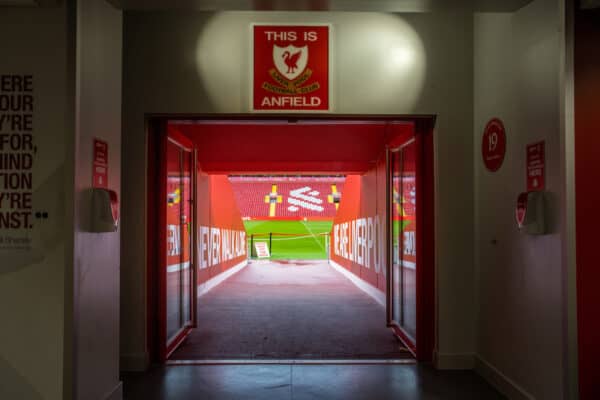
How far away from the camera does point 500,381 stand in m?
3.75

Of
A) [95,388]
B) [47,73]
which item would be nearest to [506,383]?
[95,388]

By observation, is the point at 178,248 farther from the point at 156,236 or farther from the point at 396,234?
the point at 396,234

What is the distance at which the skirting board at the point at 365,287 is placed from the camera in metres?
7.73

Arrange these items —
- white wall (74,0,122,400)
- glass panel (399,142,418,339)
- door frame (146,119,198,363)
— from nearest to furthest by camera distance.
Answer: white wall (74,0,122,400)
door frame (146,119,198,363)
glass panel (399,142,418,339)

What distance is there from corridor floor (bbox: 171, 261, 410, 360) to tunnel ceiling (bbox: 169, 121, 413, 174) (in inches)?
84.1

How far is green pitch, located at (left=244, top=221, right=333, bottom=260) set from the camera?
757 inches

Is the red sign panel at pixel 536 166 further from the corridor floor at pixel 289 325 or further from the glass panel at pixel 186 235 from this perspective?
the glass panel at pixel 186 235

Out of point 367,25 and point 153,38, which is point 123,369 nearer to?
point 153,38

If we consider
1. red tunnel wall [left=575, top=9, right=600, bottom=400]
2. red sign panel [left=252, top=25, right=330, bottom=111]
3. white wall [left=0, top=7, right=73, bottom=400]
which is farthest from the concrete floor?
red sign panel [left=252, top=25, right=330, bottom=111]

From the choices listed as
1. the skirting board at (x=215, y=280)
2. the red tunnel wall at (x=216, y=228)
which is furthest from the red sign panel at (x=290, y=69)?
the skirting board at (x=215, y=280)

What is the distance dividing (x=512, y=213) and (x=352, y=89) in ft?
5.24

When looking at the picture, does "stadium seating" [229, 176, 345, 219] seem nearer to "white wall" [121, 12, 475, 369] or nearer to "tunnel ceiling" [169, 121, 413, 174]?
"tunnel ceiling" [169, 121, 413, 174]

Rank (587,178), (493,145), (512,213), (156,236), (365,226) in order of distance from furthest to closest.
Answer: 1. (365,226)
2. (156,236)
3. (493,145)
4. (512,213)
5. (587,178)

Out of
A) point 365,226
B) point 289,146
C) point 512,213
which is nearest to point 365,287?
point 365,226
